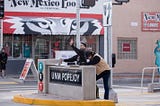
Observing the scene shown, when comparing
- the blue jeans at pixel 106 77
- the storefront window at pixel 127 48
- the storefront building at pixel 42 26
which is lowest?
the blue jeans at pixel 106 77

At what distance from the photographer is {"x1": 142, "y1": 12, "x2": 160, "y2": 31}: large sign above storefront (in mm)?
38906

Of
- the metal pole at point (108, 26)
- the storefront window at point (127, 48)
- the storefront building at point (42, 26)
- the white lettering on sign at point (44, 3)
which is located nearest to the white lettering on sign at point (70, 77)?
the metal pole at point (108, 26)

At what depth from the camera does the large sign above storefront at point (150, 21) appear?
3891 cm

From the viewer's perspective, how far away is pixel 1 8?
30.6 metres

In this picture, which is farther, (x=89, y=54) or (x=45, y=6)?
(x=45, y=6)

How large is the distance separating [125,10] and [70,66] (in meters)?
23.1

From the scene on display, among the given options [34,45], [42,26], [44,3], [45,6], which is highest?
[44,3]

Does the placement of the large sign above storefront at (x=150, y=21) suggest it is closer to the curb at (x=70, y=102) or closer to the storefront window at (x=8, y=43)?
the storefront window at (x=8, y=43)

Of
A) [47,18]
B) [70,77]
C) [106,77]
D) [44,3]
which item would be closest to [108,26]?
[106,77]

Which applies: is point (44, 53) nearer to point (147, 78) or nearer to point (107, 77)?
point (147, 78)

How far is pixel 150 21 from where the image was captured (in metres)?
39.2

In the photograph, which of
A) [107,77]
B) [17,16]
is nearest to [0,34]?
[17,16]

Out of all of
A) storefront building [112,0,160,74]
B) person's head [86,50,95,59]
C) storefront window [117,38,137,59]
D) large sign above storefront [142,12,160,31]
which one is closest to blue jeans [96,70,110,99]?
person's head [86,50,95,59]

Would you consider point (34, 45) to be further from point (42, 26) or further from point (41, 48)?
point (42, 26)
